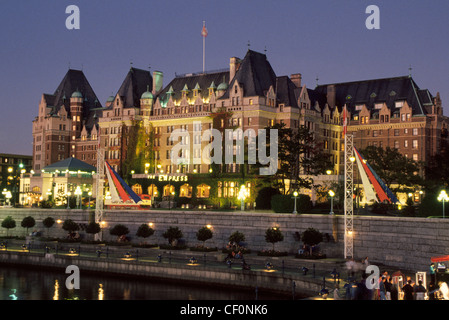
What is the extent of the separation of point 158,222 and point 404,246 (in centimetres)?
2826

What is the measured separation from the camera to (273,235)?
5747 cm

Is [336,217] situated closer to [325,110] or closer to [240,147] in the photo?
[240,147]

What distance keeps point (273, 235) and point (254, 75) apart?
175ft

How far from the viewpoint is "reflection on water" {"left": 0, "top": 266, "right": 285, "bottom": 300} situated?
47.0 m

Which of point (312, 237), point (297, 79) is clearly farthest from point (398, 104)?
point (312, 237)

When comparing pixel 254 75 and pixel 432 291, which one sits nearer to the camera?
pixel 432 291

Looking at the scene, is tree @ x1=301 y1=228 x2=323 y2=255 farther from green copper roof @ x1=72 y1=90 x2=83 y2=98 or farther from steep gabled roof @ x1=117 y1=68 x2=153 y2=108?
green copper roof @ x1=72 y1=90 x2=83 y2=98

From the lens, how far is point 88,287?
51.3 m

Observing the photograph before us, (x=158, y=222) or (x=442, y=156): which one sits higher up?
(x=442, y=156)

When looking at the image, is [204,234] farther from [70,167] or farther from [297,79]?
[297,79]
